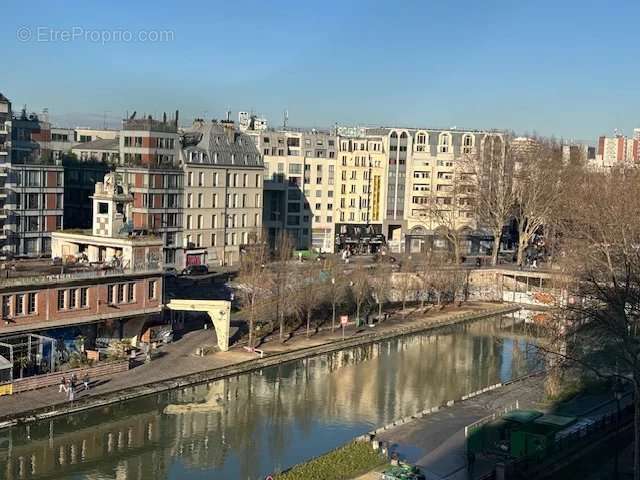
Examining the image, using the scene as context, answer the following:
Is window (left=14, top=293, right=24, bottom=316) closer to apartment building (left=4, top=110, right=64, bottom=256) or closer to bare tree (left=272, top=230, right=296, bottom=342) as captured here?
bare tree (left=272, top=230, right=296, bottom=342)

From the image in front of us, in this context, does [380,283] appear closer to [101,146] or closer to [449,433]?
[449,433]

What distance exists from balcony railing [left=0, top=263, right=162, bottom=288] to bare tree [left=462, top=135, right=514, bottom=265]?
111 ft

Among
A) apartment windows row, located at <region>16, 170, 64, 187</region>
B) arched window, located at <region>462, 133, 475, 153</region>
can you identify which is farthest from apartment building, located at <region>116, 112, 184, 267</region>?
arched window, located at <region>462, 133, 475, 153</region>

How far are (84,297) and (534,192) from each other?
3914 centimetres

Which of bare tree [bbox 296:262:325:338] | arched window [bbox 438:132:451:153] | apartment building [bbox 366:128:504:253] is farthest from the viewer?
arched window [bbox 438:132:451:153]

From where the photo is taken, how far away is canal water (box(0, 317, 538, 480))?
22.9 m

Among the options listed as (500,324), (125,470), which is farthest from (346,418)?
(500,324)

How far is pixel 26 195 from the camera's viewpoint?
153 feet

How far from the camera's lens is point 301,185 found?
6381 centimetres

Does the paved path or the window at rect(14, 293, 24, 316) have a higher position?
the window at rect(14, 293, 24, 316)

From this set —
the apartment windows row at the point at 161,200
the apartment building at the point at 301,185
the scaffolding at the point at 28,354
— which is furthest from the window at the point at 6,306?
the apartment building at the point at 301,185

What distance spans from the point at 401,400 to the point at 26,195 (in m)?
25.8

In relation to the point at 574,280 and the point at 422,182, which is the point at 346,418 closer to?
the point at 574,280

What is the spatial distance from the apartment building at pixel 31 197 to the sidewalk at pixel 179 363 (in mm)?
15281
